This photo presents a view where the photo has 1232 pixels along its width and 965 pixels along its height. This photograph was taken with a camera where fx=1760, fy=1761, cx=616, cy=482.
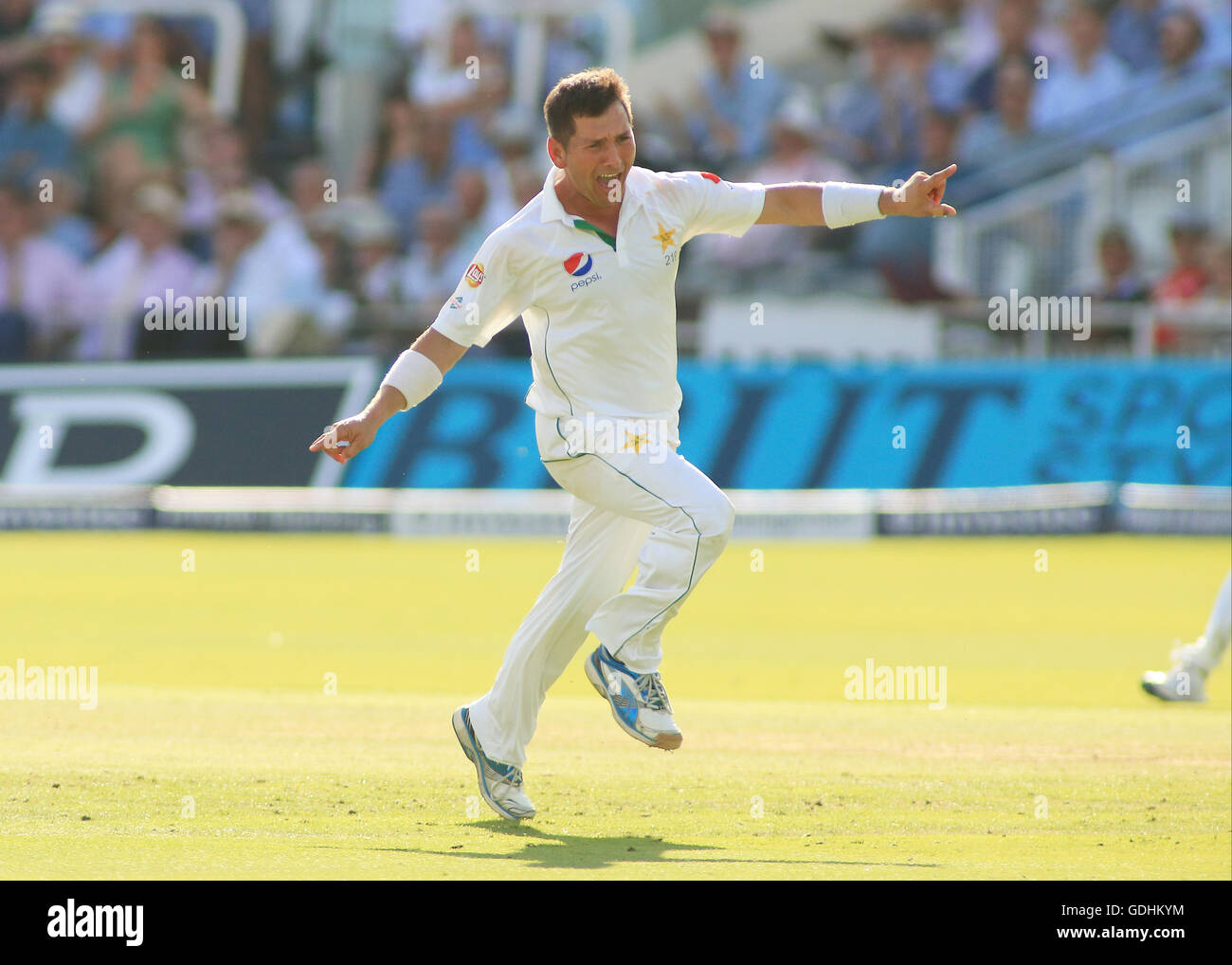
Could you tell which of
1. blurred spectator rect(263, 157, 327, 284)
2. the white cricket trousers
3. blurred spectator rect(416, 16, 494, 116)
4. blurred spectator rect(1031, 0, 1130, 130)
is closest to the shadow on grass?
the white cricket trousers

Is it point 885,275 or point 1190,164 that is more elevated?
point 1190,164

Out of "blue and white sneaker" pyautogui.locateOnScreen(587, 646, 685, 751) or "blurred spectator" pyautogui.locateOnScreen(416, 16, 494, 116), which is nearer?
"blue and white sneaker" pyautogui.locateOnScreen(587, 646, 685, 751)

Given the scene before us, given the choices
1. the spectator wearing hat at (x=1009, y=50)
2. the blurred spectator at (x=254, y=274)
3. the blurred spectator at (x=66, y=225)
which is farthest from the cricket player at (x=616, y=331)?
the blurred spectator at (x=66, y=225)

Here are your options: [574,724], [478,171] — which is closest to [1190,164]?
[478,171]

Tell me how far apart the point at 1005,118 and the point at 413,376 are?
15.5 metres

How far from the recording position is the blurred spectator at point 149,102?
2222 cm

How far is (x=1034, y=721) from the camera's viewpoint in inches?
347

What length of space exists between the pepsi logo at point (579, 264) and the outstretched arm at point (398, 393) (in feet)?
1.65

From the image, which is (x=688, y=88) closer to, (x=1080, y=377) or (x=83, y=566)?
(x=1080, y=377)

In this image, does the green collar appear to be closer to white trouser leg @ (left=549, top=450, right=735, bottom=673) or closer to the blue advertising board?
white trouser leg @ (left=549, top=450, right=735, bottom=673)

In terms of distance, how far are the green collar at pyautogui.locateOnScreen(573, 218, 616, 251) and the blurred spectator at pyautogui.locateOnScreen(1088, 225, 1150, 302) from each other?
13.2 meters

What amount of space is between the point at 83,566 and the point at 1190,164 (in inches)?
489

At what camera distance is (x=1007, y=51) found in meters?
20.8

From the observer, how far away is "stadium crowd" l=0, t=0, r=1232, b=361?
1977 cm
